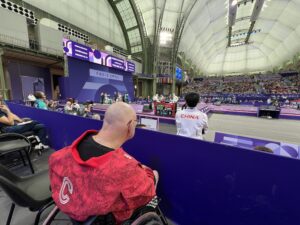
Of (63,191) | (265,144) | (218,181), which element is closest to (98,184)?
(63,191)

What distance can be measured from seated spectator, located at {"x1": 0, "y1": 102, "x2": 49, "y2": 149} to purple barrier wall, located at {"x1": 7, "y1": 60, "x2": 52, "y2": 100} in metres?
9.24

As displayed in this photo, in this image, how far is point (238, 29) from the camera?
29.2 meters

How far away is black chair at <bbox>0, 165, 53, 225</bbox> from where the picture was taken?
102cm

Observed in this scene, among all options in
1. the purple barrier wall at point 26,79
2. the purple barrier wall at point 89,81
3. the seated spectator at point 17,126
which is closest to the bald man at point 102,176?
the seated spectator at point 17,126

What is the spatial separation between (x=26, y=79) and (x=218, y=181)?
13.4 m

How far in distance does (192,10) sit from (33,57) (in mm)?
17664

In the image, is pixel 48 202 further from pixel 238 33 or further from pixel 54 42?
pixel 238 33

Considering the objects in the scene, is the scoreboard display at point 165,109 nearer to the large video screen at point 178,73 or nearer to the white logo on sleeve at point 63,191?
the white logo on sleeve at point 63,191

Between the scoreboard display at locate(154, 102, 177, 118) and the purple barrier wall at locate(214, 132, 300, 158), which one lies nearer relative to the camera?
the purple barrier wall at locate(214, 132, 300, 158)

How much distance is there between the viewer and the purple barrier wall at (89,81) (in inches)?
432

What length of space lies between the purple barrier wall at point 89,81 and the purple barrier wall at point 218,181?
10.9 meters

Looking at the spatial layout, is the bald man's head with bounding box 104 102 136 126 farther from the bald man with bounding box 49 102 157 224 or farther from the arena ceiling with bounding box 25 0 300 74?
the arena ceiling with bounding box 25 0 300 74

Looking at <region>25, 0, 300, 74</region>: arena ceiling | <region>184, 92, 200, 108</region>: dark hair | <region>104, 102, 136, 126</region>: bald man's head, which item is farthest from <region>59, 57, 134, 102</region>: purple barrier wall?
<region>104, 102, 136, 126</region>: bald man's head

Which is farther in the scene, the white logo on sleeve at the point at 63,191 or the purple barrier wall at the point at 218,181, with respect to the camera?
the purple barrier wall at the point at 218,181
